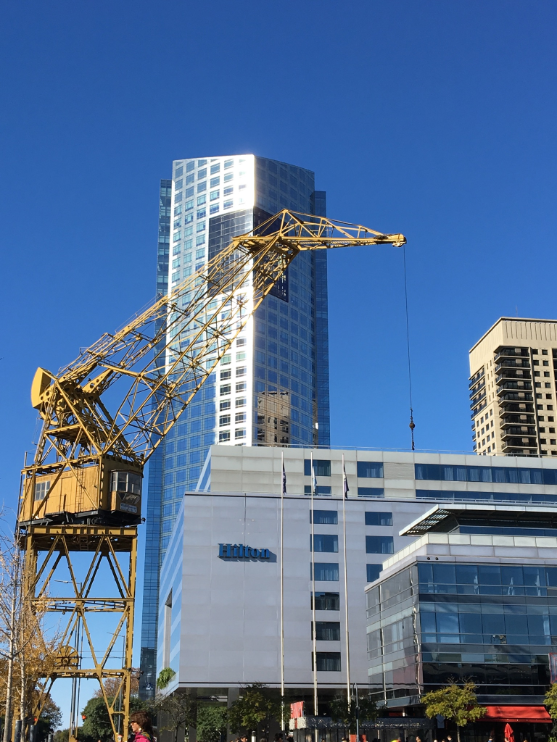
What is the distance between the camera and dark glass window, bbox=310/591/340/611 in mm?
90312

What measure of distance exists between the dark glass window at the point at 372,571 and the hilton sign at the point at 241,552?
1024 centimetres

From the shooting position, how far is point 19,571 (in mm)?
48344

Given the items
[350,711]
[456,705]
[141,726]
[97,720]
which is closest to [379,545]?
[350,711]

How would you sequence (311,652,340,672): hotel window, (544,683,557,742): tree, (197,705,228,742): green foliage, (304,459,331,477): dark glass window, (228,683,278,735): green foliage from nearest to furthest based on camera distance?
(544,683,557,742): tree → (228,683,278,735): green foliage → (311,652,340,672): hotel window → (304,459,331,477): dark glass window → (197,705,228,742): green foliage

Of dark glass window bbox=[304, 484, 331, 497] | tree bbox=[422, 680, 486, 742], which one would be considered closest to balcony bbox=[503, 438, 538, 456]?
dark glass window bbox=[304, 484, 331, 497]

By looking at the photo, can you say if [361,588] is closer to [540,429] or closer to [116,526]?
[116,526]

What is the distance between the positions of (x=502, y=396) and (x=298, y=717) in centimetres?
14012

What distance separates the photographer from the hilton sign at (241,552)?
9069 cm

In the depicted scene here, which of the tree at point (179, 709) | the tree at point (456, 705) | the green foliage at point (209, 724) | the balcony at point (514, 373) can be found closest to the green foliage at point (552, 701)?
the tree at point (456, 705)

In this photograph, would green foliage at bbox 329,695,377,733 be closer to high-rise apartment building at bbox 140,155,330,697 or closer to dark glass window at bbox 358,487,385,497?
dark glass window at bbox 358,487,385,497

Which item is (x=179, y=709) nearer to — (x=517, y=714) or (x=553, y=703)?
(x=517, y=714)

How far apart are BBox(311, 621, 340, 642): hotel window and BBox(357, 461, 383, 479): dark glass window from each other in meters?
19.6

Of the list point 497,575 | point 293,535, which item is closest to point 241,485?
point 293,535

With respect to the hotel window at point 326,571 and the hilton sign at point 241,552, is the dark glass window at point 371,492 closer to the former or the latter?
the hotel window at point 326,571
